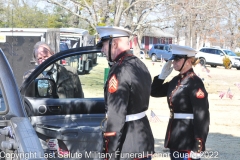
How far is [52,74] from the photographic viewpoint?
223 inches

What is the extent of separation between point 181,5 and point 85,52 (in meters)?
10.5

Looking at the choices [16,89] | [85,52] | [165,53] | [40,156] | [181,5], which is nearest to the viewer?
[40,156]

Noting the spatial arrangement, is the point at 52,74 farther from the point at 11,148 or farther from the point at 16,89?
the point at 11,148

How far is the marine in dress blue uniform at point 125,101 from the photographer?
372 cm

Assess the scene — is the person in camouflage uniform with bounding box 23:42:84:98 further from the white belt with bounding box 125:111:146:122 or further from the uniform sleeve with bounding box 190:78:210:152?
the white belt with bounding box 125:111:146:122

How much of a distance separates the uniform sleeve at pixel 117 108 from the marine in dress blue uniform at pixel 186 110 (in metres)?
1.17

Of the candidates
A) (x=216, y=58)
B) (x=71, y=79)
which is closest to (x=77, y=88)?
(x=71, y=79)

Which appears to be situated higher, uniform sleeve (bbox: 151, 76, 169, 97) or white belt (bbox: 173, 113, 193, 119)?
uniform sleeve (bbox: 151, 76, 169, 97)

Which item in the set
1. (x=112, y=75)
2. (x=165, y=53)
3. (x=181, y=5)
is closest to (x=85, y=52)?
(x=112, y=75)

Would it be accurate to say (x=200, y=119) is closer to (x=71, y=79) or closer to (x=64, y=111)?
(x=64, y=111)

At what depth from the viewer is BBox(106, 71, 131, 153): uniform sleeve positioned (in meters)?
3.72

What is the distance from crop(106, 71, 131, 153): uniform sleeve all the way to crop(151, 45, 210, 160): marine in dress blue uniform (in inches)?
46.2

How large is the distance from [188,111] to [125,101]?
4.30ft

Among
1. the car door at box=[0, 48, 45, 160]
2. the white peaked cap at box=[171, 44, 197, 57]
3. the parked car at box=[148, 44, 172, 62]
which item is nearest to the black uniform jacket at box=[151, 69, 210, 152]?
the white peaked cap at box=[171, 44, 197, 57]
